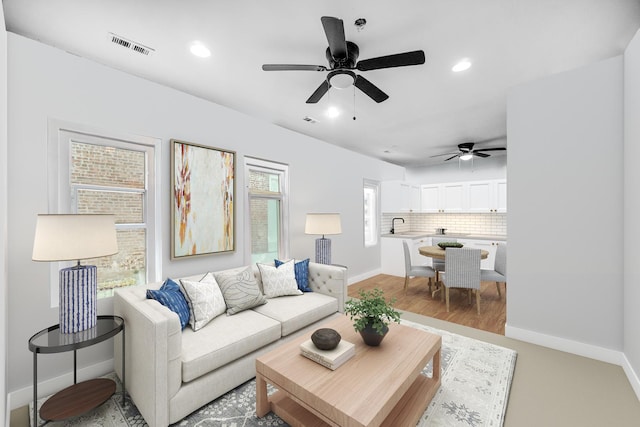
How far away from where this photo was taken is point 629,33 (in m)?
2.20

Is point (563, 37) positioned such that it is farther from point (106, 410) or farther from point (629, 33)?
point (106, 410)

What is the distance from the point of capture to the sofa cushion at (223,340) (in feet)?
6.25

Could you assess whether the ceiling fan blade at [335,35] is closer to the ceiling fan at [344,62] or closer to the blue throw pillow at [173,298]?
the ceiling fan at [344,62]

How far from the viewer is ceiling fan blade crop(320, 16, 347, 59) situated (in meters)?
1.70

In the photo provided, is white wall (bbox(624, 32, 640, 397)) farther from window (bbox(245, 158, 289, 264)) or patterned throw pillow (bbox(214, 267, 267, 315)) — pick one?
window (bbox(245, 158, 289, 264))

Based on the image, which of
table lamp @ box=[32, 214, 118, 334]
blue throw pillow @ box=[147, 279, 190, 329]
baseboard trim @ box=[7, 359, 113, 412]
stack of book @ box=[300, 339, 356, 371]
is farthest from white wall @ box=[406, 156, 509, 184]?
baseboard trim @ box=[7, 359, 113, 412]

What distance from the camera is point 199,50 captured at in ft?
7.92

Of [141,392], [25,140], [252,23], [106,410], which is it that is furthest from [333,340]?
[25,140]

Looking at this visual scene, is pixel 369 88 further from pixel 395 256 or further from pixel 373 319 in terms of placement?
pixel 395 256

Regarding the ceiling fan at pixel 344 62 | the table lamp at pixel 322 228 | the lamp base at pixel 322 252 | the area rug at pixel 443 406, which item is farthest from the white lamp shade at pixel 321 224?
the area rug at pixel 443 406

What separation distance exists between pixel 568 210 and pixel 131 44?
4.25 metres

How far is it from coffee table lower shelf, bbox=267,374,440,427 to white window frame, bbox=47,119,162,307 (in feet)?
5.84

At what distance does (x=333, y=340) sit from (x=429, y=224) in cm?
634

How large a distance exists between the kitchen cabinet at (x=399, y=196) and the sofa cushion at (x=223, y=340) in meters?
4.44
